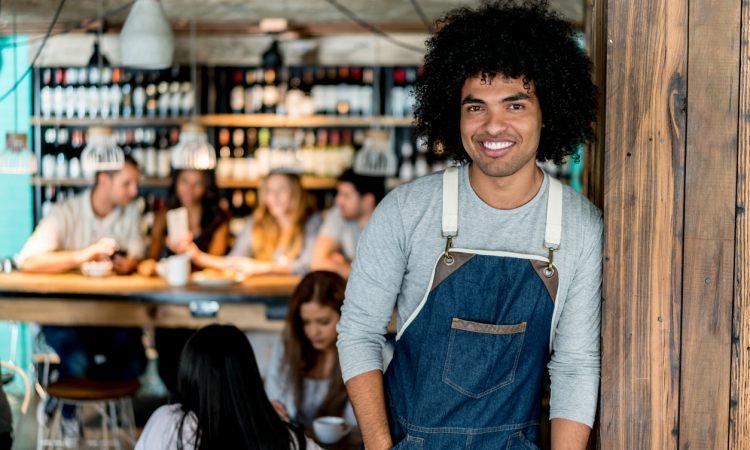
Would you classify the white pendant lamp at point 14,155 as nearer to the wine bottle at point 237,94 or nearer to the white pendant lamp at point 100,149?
the white pendant lamp at point 100,149

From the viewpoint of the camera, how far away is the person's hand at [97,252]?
6.11 metres

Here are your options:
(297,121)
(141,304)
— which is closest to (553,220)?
(141,304)

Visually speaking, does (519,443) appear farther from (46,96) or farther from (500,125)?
(46,96)

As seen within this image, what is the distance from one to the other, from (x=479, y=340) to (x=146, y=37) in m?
3.17

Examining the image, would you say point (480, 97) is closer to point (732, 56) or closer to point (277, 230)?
point (732, 56)

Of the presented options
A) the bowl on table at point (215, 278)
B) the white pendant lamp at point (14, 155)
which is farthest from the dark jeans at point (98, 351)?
the white pendant lamp at point (14, 155)

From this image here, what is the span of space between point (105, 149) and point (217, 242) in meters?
1.10

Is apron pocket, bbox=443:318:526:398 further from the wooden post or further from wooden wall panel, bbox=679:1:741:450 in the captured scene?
wooden wall panel, bbox=679:1:741:450

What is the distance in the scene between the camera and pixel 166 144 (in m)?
8.15

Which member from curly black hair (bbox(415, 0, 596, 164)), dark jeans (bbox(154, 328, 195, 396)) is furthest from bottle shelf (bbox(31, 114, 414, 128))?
curly black hair (bbox(415, 0, 596, 164))

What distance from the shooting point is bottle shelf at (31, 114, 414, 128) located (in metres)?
7.87

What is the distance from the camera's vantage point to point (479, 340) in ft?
6.81

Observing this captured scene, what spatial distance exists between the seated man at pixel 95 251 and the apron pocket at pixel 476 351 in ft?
13.9

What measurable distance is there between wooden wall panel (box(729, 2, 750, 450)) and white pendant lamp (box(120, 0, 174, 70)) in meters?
3.33
